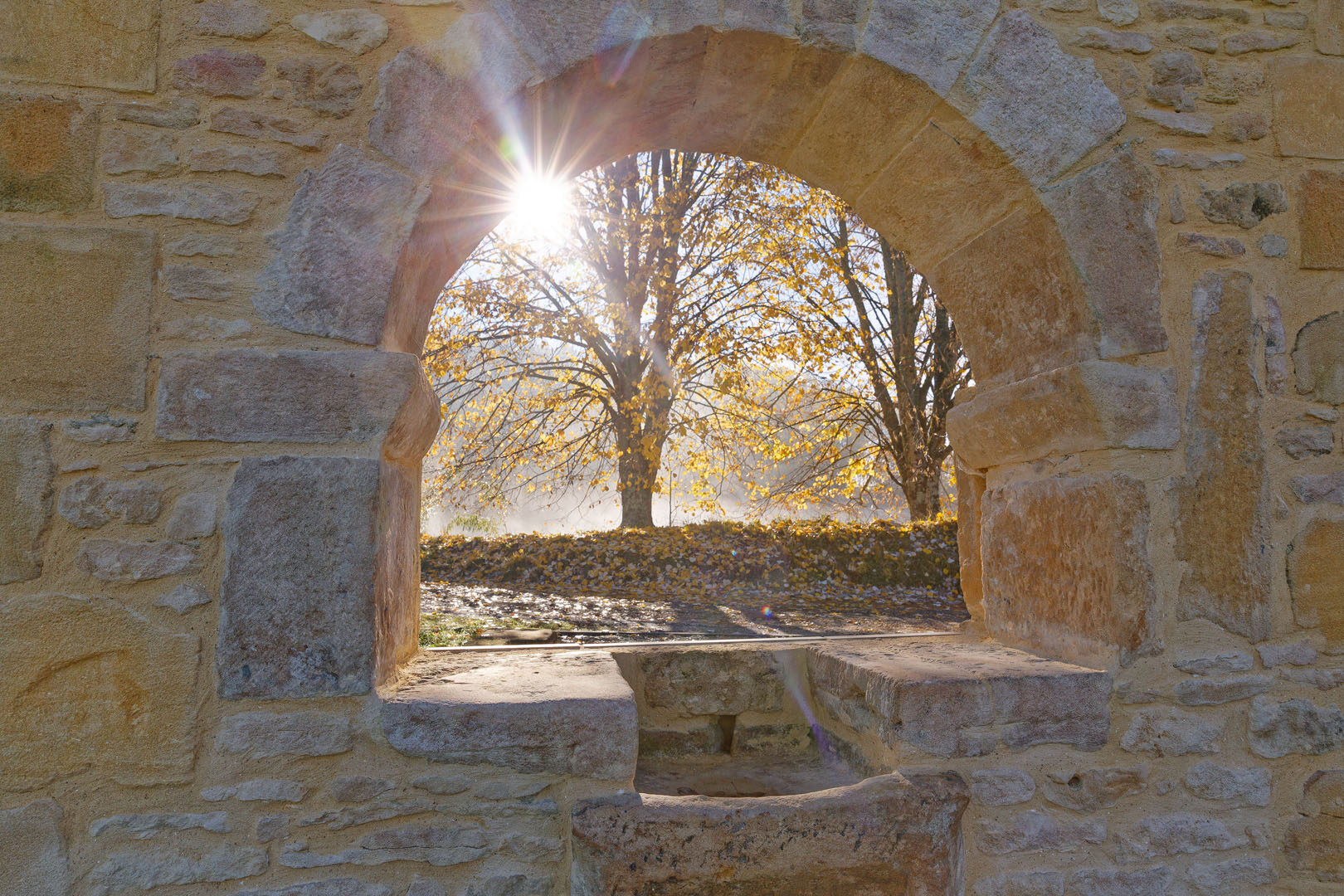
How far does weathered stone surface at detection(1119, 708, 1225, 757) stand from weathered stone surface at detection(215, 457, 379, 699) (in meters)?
1.90

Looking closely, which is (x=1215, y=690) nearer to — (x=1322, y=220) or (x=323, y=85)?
(x=1322, y=220)

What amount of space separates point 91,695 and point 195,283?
923mm

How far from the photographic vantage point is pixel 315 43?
195cm

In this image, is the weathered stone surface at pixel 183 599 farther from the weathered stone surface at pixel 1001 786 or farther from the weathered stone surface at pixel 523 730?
the weathered stone surface at pixel 1001 786

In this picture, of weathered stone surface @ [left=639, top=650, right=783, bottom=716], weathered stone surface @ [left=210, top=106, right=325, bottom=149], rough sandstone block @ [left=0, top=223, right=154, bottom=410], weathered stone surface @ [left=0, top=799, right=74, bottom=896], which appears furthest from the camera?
weathered stone surface @ [left=639, top=650, right=783, bottom=716]

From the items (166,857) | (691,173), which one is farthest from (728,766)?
(691,173)

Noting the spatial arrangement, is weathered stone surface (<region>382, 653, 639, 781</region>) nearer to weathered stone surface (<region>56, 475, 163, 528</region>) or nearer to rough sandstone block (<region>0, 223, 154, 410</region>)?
weathered stone surface (<region>56, 475, 163, 528</region>)

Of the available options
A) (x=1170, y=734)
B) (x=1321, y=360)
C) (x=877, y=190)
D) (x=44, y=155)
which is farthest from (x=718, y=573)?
(x=44, y=155)

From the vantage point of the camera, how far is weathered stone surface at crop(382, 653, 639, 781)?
5.80ft

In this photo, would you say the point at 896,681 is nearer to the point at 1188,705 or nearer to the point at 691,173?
the point at 1188,705

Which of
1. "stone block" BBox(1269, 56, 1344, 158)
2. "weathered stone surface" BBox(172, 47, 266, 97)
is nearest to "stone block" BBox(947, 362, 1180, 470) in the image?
"stone block" BBox(1269, 56, 1344, 158)

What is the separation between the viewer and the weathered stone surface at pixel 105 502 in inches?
69.6

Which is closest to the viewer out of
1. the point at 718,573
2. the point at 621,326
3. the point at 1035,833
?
the point at 1035,833

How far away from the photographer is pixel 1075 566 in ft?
7.47
